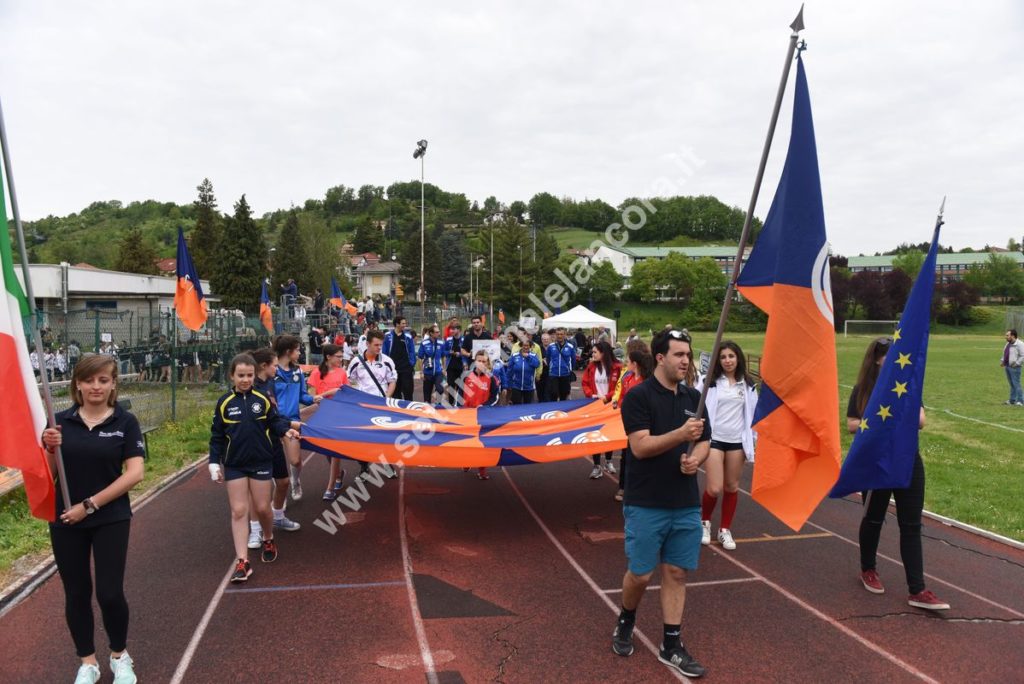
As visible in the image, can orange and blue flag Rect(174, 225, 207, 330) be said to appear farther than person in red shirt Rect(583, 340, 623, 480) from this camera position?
Yes

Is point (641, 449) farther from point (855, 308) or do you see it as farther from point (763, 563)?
Result: point (855, 308)

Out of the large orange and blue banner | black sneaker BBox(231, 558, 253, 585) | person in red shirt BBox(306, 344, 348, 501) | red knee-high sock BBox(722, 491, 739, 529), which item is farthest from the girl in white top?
person in red shirt BBox(306, 344, 348, 501)

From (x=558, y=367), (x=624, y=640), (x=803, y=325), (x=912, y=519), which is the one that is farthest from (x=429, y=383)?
(x=803, y=325)

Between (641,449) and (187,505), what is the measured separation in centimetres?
594

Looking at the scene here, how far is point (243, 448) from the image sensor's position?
17.7 ft

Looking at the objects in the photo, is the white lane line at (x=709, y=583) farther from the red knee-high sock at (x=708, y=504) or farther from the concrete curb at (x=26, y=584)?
the concrete curb at (x=26, y=584)

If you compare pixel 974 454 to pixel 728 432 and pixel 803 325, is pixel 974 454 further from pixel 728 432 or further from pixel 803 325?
pixel 803 325

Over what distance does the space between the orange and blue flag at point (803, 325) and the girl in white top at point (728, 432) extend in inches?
70.7

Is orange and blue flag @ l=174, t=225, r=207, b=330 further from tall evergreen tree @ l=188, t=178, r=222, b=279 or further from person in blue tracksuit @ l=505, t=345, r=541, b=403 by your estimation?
tall evergreen tree @ l=188, t=178, r=222, b=279

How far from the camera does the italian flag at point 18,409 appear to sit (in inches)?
141

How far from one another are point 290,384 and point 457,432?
1.78 metres

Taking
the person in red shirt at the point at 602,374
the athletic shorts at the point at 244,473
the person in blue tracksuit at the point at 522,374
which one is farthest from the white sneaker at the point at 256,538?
the person in blue tracksuit at the point at 522,374

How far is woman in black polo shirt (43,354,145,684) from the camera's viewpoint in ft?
12.1

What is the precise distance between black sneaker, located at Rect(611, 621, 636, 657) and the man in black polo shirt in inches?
9.6
